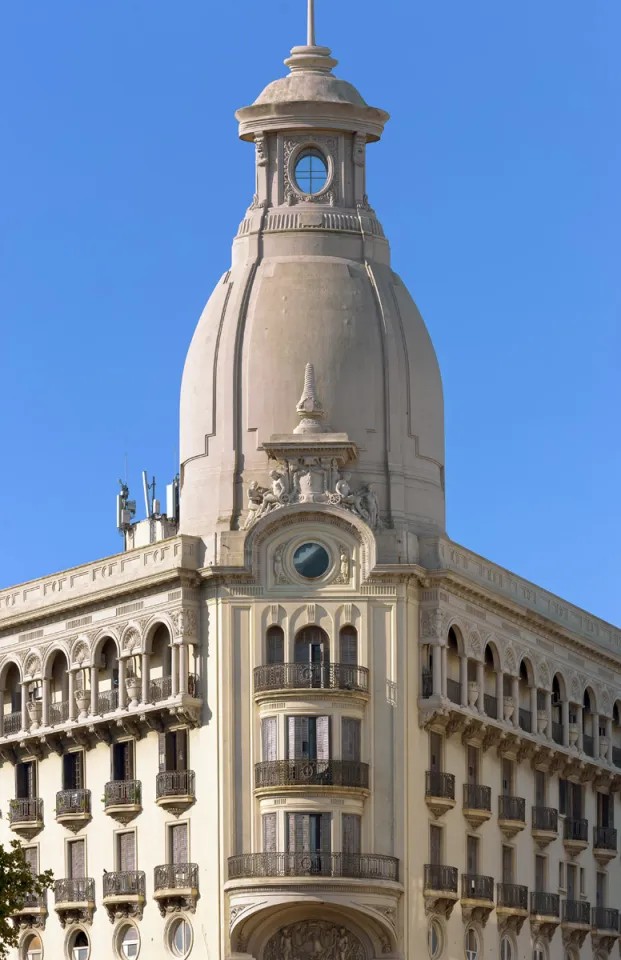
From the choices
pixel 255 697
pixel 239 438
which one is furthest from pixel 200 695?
pixel 239 438

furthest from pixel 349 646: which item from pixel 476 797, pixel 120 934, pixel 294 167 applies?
pixel 294 167

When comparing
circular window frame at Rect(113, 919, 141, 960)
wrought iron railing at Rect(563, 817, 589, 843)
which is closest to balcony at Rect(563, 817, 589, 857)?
wrought iron railing at Rect(563, 817, 589, 843)

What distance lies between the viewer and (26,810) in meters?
110

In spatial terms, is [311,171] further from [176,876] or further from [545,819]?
[176,876]

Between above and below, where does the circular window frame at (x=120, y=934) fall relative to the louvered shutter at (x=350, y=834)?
below

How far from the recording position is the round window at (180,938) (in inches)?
4058

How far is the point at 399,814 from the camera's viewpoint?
336 ft

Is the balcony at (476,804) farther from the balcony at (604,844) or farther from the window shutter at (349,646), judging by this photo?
the balcony at (604,844)

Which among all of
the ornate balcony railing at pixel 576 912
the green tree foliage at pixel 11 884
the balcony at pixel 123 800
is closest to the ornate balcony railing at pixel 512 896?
the ornate balcony railing at pixel 576 912

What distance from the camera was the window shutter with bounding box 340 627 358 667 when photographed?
Answer: 103m

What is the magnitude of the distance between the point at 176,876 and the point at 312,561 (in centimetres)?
1062

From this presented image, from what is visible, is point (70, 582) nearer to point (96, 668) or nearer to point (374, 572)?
point (96, 668)

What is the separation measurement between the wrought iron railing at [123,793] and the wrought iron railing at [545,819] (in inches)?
552

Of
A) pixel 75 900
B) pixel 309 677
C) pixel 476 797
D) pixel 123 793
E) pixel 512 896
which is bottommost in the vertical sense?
pixel 75 900
